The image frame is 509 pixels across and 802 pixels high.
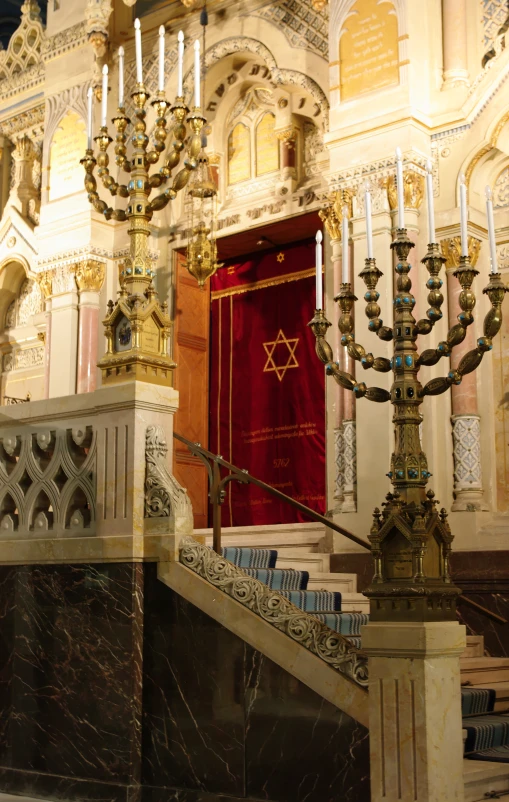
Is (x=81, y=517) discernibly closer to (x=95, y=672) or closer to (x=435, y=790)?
(x=95, y=672)

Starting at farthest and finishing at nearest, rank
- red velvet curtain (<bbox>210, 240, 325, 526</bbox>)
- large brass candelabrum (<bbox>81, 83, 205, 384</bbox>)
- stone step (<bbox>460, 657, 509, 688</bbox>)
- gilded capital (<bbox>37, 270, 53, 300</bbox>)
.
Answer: gilded capital (<bbox>37, 270, 53, 300</bbox>)
red velvet curtain (<bbox>210, 240, 325, 526</bbox>)
stone step (<bbox>460, 657, 509, 688</bbox>)
large brass candelabrum (<bbox>81, 83, 205, 384</bbox>)

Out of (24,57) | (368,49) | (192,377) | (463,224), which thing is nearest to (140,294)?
(463,224)

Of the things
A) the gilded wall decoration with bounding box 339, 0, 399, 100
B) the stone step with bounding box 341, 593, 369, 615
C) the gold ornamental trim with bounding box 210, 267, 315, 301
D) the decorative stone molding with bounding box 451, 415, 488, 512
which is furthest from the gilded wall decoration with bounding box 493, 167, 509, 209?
the stone step with bounding box 341, 593, 369, 615

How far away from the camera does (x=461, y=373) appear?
4.57 metres

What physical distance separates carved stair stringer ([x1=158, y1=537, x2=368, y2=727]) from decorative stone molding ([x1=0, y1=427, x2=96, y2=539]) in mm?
783

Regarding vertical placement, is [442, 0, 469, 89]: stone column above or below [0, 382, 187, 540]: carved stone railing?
above

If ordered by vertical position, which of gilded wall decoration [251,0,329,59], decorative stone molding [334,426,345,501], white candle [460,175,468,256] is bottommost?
decorative stone molding [334,426,345,501]

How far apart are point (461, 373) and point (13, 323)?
32.4 ft

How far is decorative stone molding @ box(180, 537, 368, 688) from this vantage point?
510 cm

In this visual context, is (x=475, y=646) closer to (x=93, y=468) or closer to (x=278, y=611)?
(x=278, y=611)

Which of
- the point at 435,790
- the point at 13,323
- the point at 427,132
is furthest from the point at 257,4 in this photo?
the point at 435,790

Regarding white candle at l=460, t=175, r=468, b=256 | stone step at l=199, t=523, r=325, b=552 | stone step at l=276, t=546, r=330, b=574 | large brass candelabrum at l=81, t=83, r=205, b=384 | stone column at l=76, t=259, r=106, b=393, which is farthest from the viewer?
stone column at l=76, t=259, r=106, b=393

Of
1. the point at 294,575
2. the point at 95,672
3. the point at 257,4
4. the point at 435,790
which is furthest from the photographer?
the point at 257,4

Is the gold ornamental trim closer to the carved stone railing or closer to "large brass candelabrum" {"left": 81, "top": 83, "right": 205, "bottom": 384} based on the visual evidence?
"large brass candelabrum" {"left": 81, "top": 83, "right": 205, "bottom": 384}
